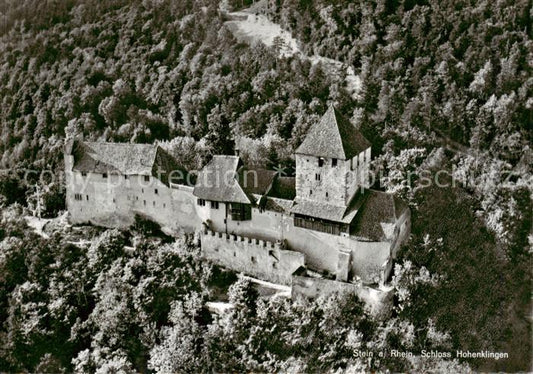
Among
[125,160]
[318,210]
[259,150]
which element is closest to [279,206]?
[318,210]

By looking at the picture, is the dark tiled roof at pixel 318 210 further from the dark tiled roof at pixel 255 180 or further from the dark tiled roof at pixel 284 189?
the dark tiled roof at pixel 255 180

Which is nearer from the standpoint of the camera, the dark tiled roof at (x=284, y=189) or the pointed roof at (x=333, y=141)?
the pointed roof at (x=333, y=141)

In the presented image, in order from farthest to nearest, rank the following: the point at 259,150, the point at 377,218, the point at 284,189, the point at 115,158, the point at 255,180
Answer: the point at 259,150, the point at 115,158, the point at 255,180, the point at 284,189, the point at 377,218

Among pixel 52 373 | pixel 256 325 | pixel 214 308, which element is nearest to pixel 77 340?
pixel 52 373

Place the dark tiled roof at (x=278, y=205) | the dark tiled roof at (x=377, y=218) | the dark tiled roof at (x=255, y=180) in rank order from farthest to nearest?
the dark tiled roof at (x=255, y=180), the dark tiled roof at (x=278, y=205), the dark tiled roof at (x=377, y=218)

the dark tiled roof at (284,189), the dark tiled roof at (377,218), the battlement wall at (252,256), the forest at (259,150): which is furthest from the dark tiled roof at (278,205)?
the forest at (259,150)

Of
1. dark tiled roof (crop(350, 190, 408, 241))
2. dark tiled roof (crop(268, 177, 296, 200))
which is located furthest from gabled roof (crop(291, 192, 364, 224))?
dark tiled roof (crop(268, 177, 296, 200))

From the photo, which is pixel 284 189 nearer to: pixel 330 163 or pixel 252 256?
pixel 330 163

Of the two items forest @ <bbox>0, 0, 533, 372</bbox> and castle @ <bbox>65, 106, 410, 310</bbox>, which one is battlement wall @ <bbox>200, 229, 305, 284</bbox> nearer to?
castle @ <bbox>65, 106, 410, 310</bbox>
